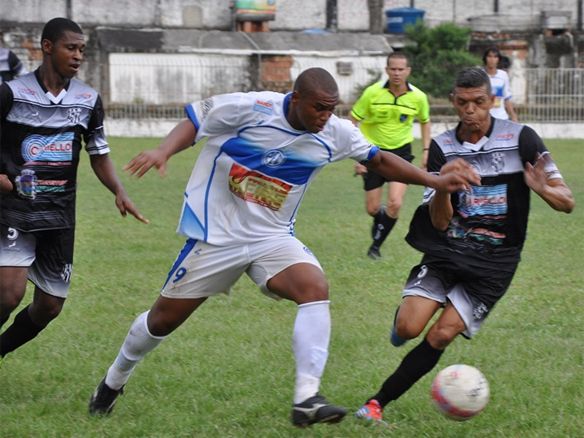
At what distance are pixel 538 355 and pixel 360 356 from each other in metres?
1.12

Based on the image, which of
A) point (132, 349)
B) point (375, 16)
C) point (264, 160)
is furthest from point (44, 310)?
point (375, 16)

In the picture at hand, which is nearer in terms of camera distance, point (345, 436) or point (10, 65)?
point (345, 436)

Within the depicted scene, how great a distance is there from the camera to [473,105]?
18.1ft

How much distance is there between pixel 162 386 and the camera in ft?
20.2

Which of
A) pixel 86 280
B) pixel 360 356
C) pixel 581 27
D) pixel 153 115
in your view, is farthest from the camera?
pixel 581 27

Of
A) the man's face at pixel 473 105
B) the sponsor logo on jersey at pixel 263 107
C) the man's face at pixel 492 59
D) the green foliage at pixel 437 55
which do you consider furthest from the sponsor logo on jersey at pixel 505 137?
the green foliage at pixel 437 55

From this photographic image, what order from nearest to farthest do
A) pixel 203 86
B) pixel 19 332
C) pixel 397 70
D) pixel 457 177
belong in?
pixel 457 177 < pixel 19 332 < pixel 397 70 < pixel 203 86

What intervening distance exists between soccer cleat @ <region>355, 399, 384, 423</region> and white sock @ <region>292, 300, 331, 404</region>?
614 millimetres

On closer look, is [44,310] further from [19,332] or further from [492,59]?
[492,59]

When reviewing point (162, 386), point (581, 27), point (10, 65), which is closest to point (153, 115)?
point (581, 27)

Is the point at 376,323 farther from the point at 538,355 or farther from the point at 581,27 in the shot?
the point at 581,27

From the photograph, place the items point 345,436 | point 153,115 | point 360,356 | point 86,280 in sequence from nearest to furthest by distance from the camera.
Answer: point 345,436, point 360,356, point 86,280, point 153,115

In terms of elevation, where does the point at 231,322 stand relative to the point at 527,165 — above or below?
below

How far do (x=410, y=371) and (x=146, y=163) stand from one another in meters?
1.68
